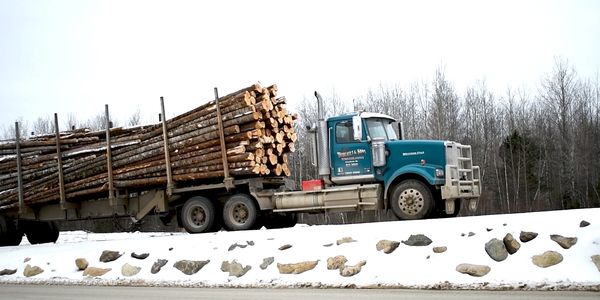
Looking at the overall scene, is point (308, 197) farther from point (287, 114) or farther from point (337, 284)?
point (337, 284)

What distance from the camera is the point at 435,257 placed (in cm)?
964

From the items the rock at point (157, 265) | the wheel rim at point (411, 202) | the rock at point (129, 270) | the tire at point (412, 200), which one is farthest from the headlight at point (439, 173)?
the rock at point (129, 270)

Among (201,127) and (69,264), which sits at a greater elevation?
(201,127)

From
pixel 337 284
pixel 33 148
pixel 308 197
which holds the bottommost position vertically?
pixel 337 284

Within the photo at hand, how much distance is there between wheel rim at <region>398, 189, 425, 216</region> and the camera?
13.4 m

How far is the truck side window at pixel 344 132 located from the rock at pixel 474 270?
6.06 meters

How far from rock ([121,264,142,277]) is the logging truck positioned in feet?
11.5

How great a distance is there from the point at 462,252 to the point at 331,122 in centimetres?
614

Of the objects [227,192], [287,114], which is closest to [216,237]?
[227,192]

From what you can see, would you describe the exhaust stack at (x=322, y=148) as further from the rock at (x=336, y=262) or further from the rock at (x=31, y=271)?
the rock at (x=31, y=271)

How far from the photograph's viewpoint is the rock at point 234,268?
421 inches

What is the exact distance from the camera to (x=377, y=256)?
33.1 feet

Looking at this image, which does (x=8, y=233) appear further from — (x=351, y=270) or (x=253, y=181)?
(x=351, y=270)

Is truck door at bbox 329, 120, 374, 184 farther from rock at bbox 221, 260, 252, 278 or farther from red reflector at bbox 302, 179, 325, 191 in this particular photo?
rock at bbox 221, 260, 252, 278
